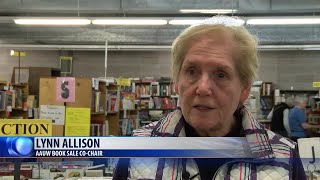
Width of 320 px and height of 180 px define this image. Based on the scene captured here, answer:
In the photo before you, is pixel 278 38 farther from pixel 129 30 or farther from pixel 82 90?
pixel 82 90

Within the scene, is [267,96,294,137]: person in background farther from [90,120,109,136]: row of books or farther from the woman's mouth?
the woman's mouth

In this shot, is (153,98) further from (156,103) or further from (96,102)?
(96,102)

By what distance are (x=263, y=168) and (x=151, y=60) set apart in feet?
40.7

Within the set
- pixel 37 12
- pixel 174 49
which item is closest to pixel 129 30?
pixel 37 12

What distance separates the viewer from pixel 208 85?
111cm

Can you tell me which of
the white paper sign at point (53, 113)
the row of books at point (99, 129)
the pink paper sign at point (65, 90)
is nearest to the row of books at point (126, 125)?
the row of books at point (99, 129)

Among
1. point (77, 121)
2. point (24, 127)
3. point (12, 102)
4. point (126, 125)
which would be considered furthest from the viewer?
point (126, 125)

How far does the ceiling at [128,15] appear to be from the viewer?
10203mm

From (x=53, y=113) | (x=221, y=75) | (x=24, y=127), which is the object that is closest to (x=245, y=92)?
(x=221, y=75)

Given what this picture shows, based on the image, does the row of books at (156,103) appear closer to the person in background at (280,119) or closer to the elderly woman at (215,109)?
the person in background at (280,119)

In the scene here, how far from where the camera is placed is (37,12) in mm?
10875

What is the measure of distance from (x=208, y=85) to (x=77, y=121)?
2.85m

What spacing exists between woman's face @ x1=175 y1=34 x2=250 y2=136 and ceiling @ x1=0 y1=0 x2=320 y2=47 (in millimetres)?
7502

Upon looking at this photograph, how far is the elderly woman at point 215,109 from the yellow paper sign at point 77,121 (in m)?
2.44
